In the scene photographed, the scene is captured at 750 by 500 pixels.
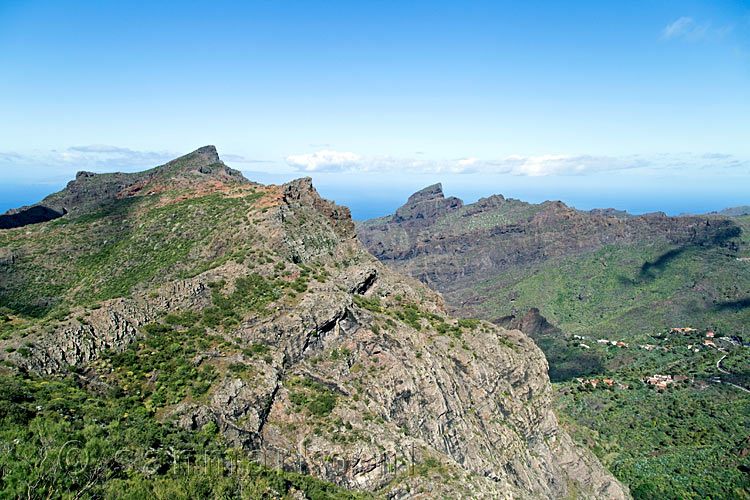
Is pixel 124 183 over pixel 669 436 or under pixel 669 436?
over

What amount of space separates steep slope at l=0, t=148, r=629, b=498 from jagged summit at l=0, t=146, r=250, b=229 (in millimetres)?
18143

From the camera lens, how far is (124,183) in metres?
109

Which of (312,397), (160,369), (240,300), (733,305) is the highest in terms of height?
(240,300)

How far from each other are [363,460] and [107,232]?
192ft

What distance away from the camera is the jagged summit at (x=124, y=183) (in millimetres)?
92438

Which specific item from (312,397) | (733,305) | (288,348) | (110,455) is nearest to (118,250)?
(288,348)

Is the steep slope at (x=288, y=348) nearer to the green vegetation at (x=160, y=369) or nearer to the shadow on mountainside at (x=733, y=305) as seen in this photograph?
the green vegetation at (x=160, y=369)

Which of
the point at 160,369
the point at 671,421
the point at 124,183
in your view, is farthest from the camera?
the point at 124,183

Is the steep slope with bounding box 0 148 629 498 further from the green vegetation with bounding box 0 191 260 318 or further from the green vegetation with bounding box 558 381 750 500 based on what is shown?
the green vegetation with bounding box 558 381 750 500

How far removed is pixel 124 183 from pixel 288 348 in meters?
92.3

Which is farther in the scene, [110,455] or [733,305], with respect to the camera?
[733,305]

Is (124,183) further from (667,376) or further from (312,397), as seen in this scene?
(667,376)

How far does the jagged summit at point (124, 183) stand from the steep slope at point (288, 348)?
18143 mm

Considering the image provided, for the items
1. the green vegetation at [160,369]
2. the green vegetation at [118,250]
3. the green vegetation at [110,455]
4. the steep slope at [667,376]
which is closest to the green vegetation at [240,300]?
the green vegetation at [160,369]
